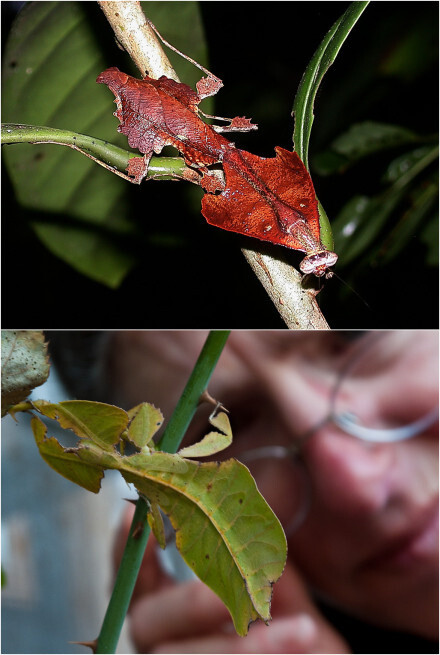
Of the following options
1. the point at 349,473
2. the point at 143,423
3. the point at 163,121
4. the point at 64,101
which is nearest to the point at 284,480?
the point at 349,473

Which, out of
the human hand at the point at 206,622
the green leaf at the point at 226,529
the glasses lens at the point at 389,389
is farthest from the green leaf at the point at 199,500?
the glasses lens at the point at 389,389

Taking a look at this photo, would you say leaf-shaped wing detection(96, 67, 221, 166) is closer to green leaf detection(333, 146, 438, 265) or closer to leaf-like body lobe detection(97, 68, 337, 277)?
leaf-like body lobe detection(97, 68, 337, 277)

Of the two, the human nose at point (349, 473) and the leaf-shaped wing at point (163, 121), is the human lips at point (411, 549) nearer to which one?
the human nose at point (349, 473)

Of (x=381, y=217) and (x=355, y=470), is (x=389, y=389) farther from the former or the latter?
(x=381, y=217)

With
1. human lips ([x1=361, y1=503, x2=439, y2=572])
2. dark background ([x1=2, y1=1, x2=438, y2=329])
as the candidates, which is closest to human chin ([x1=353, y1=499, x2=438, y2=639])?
human lips ([x1=361, y1=503, x2=439, y2=572])

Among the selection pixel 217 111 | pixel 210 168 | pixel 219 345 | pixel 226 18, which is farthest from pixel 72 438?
pixel 226 18
